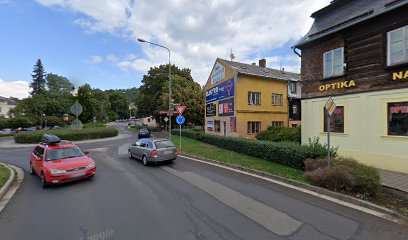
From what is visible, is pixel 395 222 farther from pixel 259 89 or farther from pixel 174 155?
pixel 259 89

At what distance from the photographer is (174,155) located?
36.8ft

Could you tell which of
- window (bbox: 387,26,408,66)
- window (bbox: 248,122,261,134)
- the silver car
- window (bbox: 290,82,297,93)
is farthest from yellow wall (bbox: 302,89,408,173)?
window (bbox: 290,82,297,93)

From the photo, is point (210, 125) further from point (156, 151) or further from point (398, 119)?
point (398, 119)

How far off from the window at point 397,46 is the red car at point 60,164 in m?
12.6

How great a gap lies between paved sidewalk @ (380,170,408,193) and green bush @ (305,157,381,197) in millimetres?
1115

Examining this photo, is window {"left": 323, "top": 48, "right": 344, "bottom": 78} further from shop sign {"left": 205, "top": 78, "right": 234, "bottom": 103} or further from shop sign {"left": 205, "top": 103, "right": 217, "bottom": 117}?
shop sign {"left": 205, "top": 103, "right": 217, "bottom": 117}

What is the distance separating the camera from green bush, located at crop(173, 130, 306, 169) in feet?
29.5

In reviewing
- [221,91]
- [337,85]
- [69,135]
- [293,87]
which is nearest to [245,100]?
[221,91]

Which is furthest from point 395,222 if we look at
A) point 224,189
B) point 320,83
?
point 320,83

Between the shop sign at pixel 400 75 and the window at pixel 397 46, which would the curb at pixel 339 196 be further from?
the window at pixel 397 46

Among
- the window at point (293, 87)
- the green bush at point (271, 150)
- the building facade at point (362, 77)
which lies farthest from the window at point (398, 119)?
the window at point (293, 87)

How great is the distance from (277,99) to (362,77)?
13385mm

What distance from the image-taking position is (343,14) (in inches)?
423

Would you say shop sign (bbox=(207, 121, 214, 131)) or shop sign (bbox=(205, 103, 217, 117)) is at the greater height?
shop sign (bbox=(205, 103, 217, 117))
